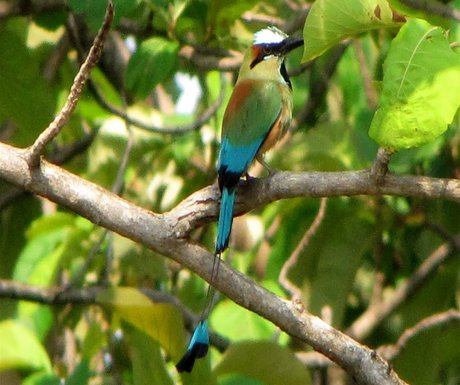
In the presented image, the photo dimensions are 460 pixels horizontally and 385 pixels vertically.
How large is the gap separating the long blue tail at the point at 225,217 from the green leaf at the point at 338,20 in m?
0.55

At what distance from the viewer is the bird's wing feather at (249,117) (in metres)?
3.61

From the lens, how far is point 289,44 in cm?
419

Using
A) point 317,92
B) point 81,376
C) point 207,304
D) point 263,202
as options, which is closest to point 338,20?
point 263,202

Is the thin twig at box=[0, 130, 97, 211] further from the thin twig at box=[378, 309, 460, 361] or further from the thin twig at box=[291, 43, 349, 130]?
the thin twig at box=[378, 309, 460, 361]

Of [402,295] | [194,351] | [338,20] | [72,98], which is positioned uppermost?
[338,20]

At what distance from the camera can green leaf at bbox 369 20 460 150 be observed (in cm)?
230

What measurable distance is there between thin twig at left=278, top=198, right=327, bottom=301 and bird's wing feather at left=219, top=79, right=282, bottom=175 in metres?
0.44

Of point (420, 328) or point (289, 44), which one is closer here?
point (420, 328)

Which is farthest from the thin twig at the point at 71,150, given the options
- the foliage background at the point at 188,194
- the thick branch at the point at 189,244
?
the thick branch at the point at 189,244

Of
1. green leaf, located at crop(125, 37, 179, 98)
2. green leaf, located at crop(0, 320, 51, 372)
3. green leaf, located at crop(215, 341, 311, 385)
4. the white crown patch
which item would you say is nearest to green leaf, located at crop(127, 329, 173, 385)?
green leaf, located at crop(215, 341, 311, 385)

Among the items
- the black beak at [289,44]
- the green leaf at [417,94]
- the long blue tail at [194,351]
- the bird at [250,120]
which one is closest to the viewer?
the green leaf at [417,94]

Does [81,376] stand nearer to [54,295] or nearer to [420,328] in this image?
[54,295]

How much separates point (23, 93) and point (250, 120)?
692 millimetres

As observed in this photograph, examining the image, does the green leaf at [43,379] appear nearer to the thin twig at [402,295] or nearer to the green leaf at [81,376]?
the green leaf at [81,376]
